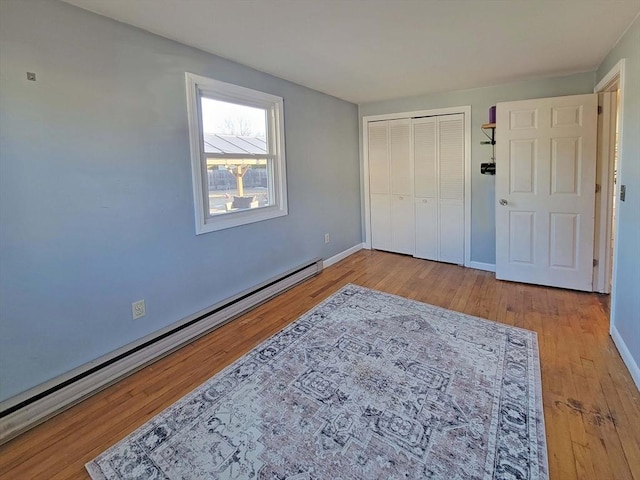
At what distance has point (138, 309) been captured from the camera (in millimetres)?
2424

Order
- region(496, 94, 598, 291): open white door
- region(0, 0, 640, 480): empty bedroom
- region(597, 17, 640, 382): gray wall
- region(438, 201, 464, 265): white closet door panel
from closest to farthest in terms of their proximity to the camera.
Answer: region(0, 0, 640, 480): empty bedroom → region(597, 17, 640, 382): gray wall → region(496, 94, 598, 291): open white door → region(438, 201, 464, 265): white closet door panel

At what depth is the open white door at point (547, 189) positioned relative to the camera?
3.31 metres

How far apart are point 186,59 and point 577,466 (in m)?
3.37

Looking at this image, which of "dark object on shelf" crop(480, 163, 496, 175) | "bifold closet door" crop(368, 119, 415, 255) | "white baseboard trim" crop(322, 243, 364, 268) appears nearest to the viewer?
"dark object on shelf" crop(480, 163, 496, 175)

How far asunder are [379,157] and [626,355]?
3534mm

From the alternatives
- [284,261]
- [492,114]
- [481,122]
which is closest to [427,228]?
[481,122]

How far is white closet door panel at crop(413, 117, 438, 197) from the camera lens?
14.6 feet

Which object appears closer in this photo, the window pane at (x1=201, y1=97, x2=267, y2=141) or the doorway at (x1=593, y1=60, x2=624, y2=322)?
the window pane at (x1=201, y1=97, x2=267, y2=141)

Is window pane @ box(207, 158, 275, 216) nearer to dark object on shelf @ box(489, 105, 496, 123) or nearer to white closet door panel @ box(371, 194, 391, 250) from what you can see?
white closet door panel @ box(371, 194, 391, 250)

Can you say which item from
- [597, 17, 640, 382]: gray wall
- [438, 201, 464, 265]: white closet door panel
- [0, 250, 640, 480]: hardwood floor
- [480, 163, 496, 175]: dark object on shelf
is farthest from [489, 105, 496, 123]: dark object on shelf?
[0, 250, 640, 480]: hardwood floor

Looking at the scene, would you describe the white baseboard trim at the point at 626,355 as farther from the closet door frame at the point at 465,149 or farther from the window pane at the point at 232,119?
the window pane at the point at 232,119

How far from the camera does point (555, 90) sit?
11.8ft

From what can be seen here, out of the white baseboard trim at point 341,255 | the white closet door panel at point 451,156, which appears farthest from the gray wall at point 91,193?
the white closet door panel at point 451,156

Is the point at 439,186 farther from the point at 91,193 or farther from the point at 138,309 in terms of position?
the point at 91,193
